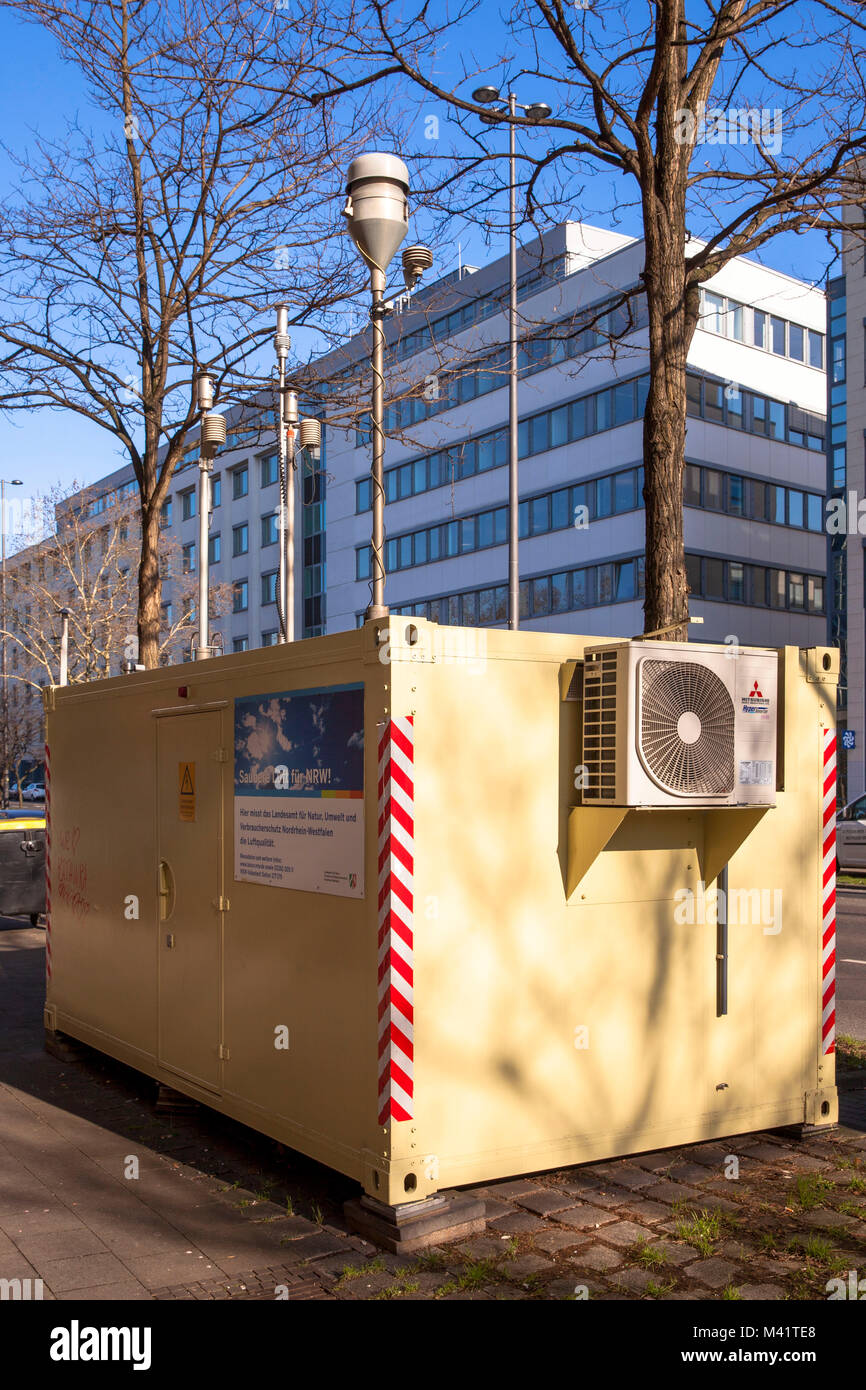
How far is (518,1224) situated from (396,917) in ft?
4.32

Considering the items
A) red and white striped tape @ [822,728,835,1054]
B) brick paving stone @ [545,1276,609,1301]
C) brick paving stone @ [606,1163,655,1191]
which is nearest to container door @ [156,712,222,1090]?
brick paving stone @ [606,1163,655,1191]

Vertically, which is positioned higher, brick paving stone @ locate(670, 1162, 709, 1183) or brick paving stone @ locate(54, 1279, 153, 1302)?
brick paving stone @ locate(670, 1162, 709, 1183)

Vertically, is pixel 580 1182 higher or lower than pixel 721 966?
lower

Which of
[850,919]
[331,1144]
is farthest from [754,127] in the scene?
[850,919]

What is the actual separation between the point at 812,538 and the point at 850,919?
30.9 m

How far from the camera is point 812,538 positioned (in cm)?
4447

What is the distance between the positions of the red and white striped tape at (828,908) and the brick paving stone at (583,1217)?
178cm

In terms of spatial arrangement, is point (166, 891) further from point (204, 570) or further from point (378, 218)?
point (378, 218)

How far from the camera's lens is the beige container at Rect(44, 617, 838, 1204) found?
16.1 ft

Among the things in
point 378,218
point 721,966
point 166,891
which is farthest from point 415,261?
point 721,966

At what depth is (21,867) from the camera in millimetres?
14180

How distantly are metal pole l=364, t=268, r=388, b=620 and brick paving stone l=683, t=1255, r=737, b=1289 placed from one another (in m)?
2.78

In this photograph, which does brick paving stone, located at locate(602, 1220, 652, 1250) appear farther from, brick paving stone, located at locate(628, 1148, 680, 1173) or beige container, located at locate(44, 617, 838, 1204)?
brick paving stone, located at locate(628, 1148, 680, 1173)

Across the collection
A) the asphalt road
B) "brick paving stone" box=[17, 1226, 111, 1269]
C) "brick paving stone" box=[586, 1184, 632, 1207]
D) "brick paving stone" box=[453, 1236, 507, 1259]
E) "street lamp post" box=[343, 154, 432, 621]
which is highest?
"street lamp post" box=[343, 154, 432, 621]
